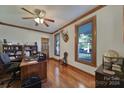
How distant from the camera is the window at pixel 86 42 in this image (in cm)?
361

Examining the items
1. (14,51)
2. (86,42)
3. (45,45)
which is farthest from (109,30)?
(45,45)

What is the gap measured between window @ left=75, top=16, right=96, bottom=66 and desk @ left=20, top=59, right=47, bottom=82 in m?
1.59

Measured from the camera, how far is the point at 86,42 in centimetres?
413

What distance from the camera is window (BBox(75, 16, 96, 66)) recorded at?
3.61m

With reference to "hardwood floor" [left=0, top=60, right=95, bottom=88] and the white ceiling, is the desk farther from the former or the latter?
the white ceiling

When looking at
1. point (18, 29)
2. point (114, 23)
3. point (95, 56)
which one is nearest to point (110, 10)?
point (114, 23)

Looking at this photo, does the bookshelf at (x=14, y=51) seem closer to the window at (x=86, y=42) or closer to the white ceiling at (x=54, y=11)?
the white ceiling at (x=54, y=11)

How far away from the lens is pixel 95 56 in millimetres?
3469

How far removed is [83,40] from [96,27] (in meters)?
0.99

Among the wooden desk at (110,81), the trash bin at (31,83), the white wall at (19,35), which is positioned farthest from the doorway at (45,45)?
the wooden desk at (110,81)

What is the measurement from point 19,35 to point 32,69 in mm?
4488

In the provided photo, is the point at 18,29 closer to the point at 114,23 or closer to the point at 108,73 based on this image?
the point at 114,23

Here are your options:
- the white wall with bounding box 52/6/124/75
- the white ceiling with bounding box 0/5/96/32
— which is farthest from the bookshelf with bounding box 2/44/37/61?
the white wall with bounding box 52/6/124/75

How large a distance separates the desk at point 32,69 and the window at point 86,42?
159 cm
